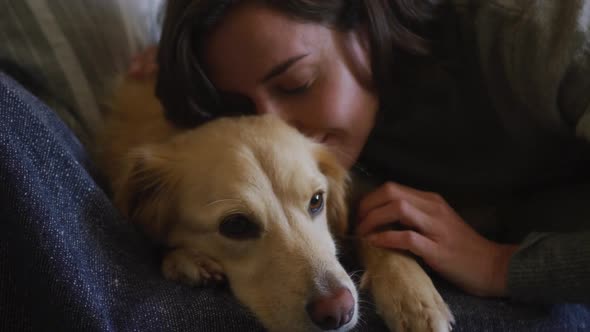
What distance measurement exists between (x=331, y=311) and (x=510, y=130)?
73 cm

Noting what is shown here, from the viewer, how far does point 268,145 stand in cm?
108

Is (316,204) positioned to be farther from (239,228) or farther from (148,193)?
(148,193)

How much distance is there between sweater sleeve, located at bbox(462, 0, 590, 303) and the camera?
3.21 feet

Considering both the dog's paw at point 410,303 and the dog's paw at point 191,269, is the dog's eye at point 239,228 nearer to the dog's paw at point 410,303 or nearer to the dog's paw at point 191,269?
the dog's paw at point 191,269

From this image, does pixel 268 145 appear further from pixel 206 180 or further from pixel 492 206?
pixel 492 206

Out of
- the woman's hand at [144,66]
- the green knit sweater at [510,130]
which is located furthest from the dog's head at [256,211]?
the woman's hand at [144,66]

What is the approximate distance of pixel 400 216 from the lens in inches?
44.1

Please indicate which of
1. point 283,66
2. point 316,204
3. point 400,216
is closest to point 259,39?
point 283,66

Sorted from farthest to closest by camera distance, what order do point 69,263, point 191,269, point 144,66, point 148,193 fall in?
point 144,66, point 148,193, point 191,269, point 69,263

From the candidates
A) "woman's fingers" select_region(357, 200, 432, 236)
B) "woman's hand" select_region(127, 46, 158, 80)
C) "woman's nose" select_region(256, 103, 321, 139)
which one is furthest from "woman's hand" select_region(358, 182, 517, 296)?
"woman's hand" select_region(127, 46, 158, 80)

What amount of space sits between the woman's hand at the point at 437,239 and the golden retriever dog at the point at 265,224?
4 cm

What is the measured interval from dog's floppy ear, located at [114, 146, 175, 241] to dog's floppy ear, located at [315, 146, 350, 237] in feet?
1.24

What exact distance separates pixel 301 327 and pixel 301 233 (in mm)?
205

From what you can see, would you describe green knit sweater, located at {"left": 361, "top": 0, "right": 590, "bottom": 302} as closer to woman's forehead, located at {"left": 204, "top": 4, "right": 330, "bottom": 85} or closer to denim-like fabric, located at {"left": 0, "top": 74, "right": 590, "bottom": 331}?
woman's forehead, located at {"left": 204, "top": 4, "right": 330, "bottom": 85}
